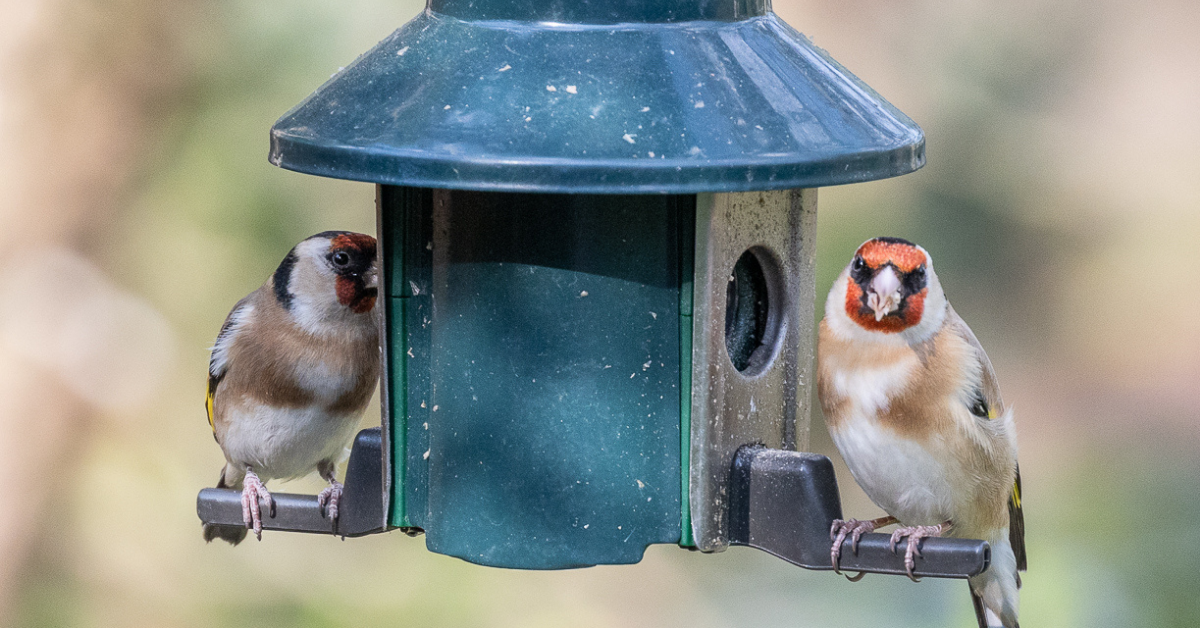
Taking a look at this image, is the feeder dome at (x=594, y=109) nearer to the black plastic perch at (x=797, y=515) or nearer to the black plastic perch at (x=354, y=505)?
the black plastic perch at (x=797, y=515)

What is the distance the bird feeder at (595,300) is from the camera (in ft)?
A: 9.95

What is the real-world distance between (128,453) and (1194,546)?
439cm

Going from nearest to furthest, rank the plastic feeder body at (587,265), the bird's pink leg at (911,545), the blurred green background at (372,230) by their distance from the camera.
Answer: the plastic feeder body at (587,265) < the bird's pink leg at (911,545) < the blurred green background at (372,230)

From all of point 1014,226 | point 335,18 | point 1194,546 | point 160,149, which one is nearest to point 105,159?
point 160,149

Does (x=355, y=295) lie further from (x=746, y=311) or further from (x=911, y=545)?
(x=911, y=545)

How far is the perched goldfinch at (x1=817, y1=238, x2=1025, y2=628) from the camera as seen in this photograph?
148 inches

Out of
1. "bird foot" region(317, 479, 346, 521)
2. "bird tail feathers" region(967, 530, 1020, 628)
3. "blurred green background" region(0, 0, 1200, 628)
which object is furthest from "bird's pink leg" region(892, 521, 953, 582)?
"blurred green background" region(0, 0, 1200, 628)

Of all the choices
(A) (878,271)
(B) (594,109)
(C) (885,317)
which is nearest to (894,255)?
(A) (878,271)

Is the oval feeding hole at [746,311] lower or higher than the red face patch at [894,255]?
lower

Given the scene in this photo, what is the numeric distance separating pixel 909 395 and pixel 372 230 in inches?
141

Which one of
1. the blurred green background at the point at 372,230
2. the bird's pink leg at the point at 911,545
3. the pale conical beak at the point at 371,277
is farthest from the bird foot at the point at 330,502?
the blurred green background at the point at 372,230

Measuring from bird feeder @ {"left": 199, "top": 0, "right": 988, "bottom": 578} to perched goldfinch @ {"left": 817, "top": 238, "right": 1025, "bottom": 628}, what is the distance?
0.70ft

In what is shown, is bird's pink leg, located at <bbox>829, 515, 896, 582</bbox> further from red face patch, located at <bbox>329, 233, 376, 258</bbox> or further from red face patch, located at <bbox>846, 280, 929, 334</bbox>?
red face patch, located at <bbox>329, 233, 376, 258</bbox>

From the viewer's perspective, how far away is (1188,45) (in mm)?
7512
